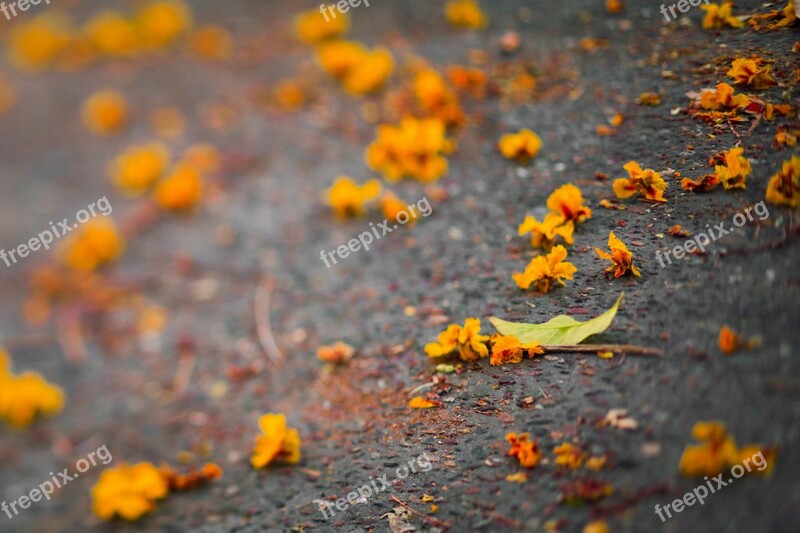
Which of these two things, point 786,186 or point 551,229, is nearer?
point 786,186

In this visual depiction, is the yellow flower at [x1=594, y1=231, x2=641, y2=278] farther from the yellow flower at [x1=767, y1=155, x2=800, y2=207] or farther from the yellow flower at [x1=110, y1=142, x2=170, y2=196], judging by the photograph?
the yellow flower at [x1=110, y1=142, x2=170, y2=196]

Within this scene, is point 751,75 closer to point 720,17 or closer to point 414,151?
point 720,17

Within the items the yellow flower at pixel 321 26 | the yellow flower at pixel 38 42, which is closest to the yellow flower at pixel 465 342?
the yellow flower at pixel 321 26

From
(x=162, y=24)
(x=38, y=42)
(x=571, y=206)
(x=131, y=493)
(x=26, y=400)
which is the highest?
(x=38, y=42)

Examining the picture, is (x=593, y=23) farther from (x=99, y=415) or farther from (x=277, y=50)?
(x=99, y=415)

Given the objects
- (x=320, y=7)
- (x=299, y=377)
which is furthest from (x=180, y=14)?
(x=299, y=377)

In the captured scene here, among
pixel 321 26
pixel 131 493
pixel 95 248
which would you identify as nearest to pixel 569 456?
pixel 131 493
